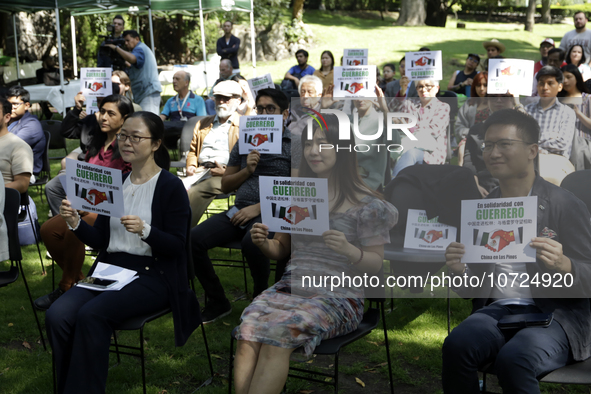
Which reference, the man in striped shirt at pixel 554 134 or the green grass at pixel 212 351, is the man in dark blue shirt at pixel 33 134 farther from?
the man in striped shirt at pixel 554 134

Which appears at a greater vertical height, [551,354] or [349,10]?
[349,10]

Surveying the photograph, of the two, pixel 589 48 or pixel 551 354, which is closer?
pixel 551 354

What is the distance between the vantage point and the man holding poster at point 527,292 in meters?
2.65

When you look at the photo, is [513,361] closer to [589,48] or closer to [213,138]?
[213,138]

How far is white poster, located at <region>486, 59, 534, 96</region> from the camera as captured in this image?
5.95 m

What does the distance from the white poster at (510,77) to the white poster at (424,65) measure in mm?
2078

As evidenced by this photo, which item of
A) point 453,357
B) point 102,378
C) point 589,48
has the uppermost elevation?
point 589,48

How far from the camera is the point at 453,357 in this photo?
9.07 ft

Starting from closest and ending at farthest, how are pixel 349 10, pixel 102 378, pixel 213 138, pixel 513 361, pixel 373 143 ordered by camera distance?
pixel 513 361
pixel 102 378
pixel 373 143
pixel 213 138
pixel 349 10

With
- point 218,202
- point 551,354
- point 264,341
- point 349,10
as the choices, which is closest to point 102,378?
point 264,341

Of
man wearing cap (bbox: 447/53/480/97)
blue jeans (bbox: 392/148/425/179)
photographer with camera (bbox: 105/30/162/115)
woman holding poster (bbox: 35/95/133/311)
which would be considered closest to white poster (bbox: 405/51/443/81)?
man wearing cap (bbox: 447/53/480/97)

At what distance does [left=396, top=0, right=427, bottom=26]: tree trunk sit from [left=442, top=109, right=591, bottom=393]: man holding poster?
31981 mm

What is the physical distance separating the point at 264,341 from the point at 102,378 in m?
0.93

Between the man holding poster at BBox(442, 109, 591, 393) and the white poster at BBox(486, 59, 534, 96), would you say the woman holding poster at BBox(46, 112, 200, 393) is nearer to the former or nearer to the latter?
the man holding poster at BBox(442, 109, 591, 393)
